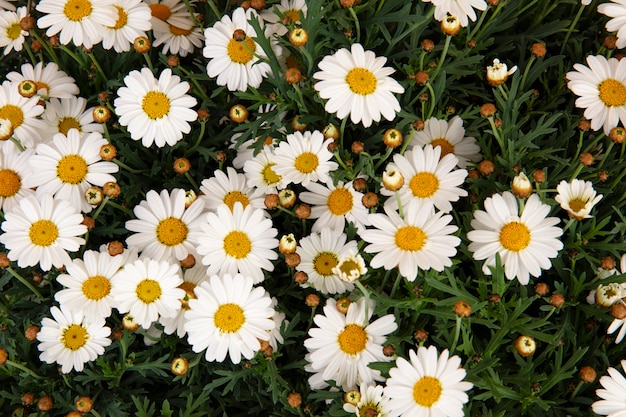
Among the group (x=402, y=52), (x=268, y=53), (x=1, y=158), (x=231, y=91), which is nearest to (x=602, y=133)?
(x=402, y=52)

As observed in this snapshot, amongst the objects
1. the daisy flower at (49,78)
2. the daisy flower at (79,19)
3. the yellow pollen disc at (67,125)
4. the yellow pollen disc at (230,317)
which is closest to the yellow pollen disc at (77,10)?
the daisy flower at (79,19)

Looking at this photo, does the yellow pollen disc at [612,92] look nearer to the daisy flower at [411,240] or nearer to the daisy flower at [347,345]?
the daisy flower at [411,240]

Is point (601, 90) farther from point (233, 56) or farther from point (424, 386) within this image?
point (233, 56)

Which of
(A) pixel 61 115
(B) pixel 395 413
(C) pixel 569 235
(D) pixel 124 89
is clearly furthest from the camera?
(A) pixel 61 115

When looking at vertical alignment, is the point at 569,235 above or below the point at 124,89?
below

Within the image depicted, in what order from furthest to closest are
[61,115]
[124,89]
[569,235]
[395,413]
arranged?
[61,115] → [124,89] → [569,235] → [395,413]

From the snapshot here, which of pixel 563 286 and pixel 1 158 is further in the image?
pixel 1 158

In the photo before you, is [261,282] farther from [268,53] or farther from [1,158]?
[1,158]
